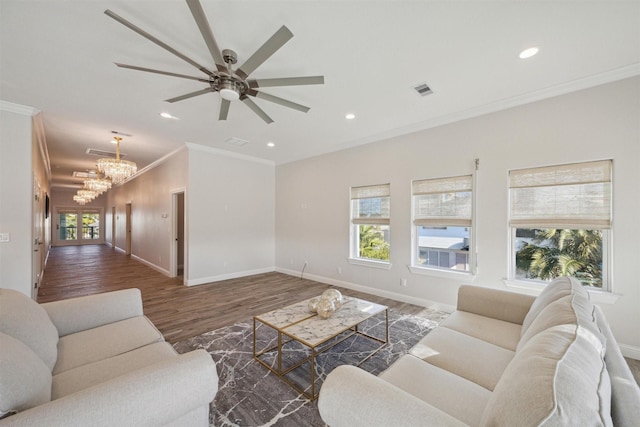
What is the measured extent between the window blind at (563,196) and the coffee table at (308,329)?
2.25 m

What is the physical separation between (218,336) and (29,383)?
2018 mm

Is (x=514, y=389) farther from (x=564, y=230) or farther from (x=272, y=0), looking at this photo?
(x=564, y=230)

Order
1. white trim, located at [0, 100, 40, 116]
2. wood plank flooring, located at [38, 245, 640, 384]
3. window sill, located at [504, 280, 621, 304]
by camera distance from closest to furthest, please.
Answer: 1. window sill, located at [504, 280, 621, 304]
2. white trim, located at [0, 100, 40, 116]
3. wood plank flooring, located at [38, 245, 640, 384]

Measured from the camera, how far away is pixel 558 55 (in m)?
2.28

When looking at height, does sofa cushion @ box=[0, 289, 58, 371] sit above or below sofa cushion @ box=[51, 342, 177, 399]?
above

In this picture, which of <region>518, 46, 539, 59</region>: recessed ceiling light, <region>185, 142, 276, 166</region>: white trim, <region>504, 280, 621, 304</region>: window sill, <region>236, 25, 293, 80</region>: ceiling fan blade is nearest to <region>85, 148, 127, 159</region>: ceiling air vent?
<region>185, 142, 276, 166</region>: white trim

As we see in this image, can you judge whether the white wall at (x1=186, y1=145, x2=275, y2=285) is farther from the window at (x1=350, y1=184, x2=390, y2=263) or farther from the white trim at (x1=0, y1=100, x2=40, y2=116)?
the window at (x1=350, y1=184, x2=390, y2=263)

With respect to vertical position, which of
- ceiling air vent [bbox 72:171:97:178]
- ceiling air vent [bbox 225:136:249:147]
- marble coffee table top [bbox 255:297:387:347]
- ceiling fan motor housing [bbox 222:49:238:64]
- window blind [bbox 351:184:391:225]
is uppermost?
ceiling air vent [bbox 225:136:249:147]

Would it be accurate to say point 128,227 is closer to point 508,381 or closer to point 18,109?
point 18,109

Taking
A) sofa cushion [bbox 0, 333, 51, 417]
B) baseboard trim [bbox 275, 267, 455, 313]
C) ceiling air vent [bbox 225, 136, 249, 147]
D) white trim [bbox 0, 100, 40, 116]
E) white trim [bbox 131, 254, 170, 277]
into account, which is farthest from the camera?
white trim [bbox 131, 254, 170, 277]

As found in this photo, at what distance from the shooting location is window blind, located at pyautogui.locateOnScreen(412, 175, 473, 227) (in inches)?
139

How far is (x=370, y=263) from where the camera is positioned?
4.54 metres

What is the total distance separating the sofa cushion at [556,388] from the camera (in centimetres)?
67

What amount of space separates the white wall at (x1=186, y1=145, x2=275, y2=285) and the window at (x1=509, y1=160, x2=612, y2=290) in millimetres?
5100
